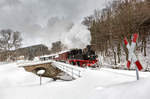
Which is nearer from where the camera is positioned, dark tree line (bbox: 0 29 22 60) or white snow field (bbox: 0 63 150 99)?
white snow field (bbox: 0 63 150 99)

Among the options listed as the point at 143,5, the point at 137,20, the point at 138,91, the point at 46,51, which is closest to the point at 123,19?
the point at 137,20

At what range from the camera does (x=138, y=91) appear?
2.00 metres

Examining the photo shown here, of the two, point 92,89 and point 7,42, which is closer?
point 92,89

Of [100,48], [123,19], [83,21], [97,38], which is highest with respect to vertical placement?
[83,21]

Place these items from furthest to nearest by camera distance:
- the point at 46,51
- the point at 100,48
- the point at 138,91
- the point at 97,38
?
1. the point at 46,51
2. the point at 100,48
3. the point at 97,38
4. the point at 138,91

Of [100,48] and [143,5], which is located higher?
[143,5]

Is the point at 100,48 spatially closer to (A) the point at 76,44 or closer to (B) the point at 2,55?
(A) the point at 76,44

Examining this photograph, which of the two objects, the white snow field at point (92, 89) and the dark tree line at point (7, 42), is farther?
the dark tree line at point (7, 42)

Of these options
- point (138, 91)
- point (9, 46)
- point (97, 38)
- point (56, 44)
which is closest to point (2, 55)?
point (9, 46)

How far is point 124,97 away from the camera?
207 centimetres

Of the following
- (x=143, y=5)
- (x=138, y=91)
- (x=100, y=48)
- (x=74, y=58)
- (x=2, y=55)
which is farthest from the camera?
(x=2, y=55)

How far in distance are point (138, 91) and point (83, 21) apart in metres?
32.3

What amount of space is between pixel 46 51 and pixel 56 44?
1731cm

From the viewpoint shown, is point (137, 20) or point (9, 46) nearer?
point (137, 20)
